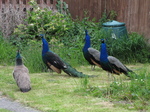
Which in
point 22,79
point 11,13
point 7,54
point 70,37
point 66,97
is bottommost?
point 66,97

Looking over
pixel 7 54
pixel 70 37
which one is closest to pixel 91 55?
pixel 7 54

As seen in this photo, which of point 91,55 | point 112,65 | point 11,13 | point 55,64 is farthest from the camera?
point 11,13

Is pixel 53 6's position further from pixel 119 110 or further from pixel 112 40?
pixel 119 110

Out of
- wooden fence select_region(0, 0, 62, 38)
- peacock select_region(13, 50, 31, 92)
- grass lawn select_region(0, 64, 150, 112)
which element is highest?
wooden fence select_region(0, 0, 62, 38)

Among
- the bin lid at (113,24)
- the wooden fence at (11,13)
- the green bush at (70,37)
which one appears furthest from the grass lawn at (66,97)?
the wooden fence at (11,13)

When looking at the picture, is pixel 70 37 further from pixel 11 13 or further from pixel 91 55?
pixel 91 55

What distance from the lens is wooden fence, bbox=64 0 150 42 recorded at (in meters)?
11.7

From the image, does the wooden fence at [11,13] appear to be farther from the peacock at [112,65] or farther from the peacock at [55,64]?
the peacock at [112,65]

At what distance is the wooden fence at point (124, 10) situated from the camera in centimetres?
1166

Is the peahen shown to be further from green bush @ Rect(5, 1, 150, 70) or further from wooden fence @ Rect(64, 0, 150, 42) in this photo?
wooden fence @ Rect(64, 0, 150, 42)

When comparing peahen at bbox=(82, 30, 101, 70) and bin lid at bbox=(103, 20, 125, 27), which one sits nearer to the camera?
peahen at bbox=(82, 30, 101, 70)

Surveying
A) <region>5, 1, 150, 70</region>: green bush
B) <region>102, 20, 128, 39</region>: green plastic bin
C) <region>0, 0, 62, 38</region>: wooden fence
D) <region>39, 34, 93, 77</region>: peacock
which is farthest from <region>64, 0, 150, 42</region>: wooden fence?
<region>39, 34, 93, 77</region>: peacock

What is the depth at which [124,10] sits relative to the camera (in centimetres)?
1245

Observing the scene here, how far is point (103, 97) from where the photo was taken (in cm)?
628
